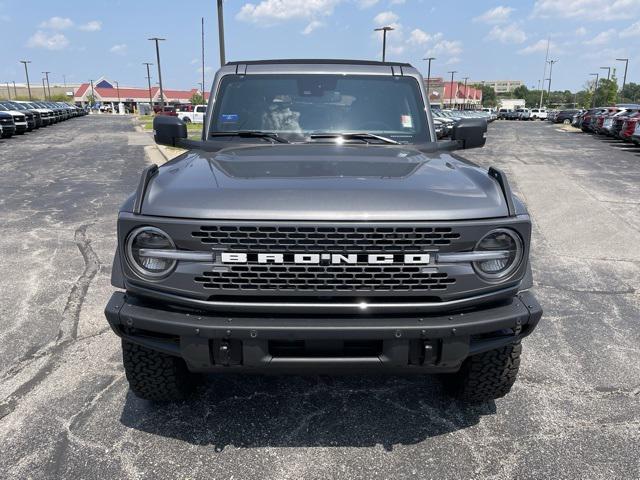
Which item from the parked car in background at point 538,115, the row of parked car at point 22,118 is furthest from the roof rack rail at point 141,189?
Result: the parked car in background at point 538,115

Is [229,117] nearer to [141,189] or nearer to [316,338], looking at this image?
[141,189]

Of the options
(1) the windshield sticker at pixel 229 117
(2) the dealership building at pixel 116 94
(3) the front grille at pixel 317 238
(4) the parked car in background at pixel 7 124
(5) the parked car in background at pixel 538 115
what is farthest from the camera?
(2) the dealership building at pixel 116 94

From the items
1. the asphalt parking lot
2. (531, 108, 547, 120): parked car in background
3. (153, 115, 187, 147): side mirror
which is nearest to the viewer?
the asphalt parking lot

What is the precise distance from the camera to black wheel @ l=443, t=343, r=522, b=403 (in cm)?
280

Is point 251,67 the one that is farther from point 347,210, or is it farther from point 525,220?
point 525,220

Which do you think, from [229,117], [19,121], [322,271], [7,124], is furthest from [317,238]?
[19,121]

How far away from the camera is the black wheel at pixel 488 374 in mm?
2797

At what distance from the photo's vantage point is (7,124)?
2227 centimetres

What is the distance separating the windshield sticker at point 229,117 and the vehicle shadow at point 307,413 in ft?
5.82

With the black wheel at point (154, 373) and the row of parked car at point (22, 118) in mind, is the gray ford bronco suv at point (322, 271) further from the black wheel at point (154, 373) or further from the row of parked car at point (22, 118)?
the row of parked car at point (22, 118)

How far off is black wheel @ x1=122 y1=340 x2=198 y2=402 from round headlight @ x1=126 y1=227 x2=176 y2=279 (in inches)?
19.3

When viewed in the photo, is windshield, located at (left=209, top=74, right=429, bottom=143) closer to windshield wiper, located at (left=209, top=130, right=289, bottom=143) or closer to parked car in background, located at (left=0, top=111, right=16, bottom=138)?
windshield wiper, located at (left=209, top=130, right=289, bottom=143)

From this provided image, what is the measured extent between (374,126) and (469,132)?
0.72 m

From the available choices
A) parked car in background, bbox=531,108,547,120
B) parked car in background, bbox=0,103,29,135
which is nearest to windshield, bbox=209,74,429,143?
parked car in background, bbox=0,103,29,135
